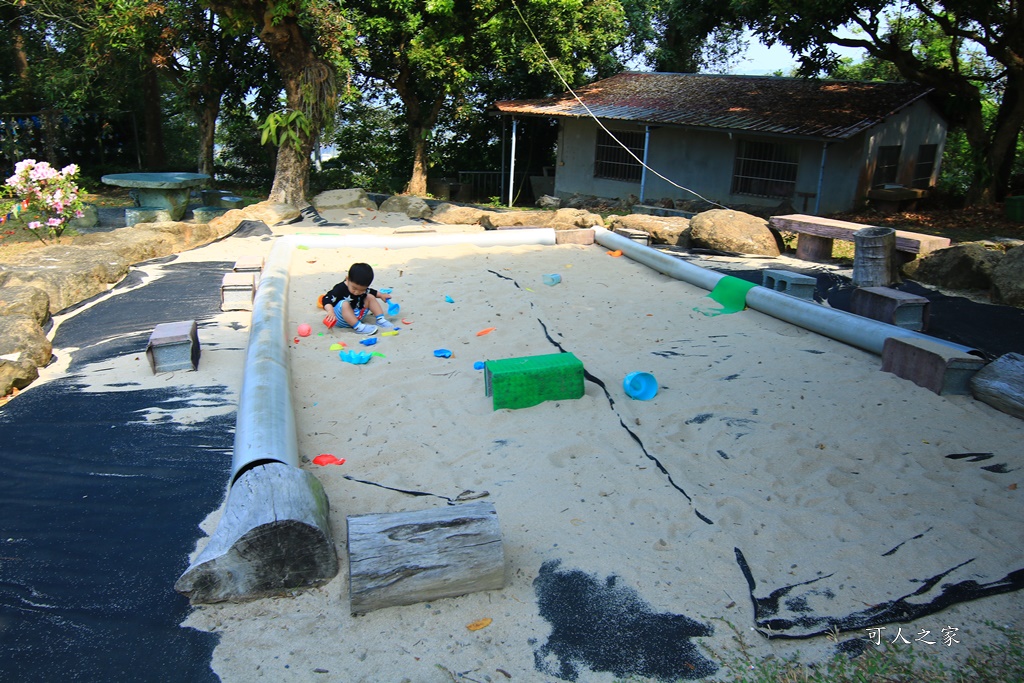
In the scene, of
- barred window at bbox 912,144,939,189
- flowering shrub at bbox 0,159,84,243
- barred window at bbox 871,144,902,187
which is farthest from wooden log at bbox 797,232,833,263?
flowering shrub at bbox 0,159,84,243

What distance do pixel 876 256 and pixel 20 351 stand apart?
8.10 m

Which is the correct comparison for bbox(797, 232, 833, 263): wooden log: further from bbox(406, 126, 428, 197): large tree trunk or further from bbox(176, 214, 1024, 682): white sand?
bbox(406, 126, 428, 197): large tree trunk

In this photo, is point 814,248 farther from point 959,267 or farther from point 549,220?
point 549,220

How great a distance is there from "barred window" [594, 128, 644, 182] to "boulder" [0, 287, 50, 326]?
1486 centimetres

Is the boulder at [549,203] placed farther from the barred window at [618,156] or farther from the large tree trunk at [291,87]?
the large tree trunk at [291,87]

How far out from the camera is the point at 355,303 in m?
6.32

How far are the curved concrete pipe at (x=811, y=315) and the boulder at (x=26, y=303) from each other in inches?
237

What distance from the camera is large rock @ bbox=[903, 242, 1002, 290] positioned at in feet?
24.9

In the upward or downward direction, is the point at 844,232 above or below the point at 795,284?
above

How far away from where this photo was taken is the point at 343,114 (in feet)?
77.5

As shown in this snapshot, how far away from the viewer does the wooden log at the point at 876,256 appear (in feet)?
26.5

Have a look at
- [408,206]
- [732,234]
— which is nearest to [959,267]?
[732,234]

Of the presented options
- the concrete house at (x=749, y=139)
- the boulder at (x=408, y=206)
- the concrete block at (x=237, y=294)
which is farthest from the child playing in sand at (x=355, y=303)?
the concrete house at (x=749, y=139)

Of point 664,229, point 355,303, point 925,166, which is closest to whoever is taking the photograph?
point 355,303
